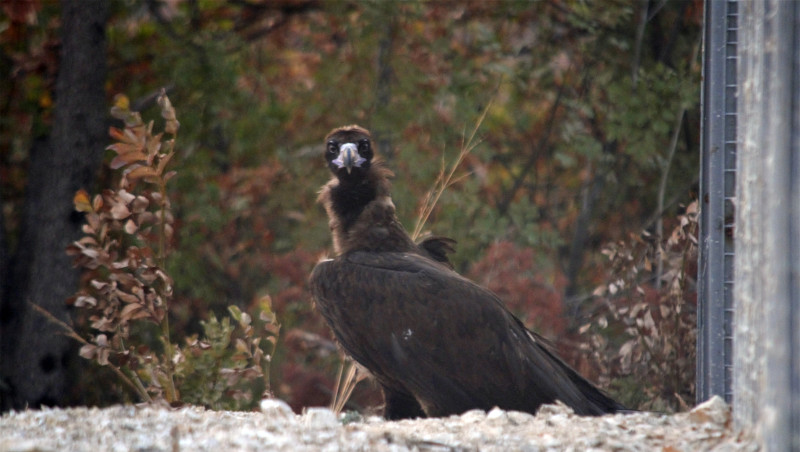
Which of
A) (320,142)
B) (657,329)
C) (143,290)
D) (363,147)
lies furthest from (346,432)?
(320,142)

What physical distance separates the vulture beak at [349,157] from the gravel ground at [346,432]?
172 centimetres

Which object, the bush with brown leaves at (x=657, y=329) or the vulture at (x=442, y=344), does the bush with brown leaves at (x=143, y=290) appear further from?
the bush with brown leaves at (x=657, y=329)

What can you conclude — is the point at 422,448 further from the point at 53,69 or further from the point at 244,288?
the point at 244,288

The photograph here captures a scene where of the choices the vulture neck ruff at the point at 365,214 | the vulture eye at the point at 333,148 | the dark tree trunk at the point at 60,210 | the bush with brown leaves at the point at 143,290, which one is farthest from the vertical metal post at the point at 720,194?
the dark tree trunk at the point at 60,210

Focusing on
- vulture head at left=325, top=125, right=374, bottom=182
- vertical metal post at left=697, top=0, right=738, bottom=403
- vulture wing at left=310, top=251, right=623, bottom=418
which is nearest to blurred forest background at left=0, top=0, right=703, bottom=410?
vulture head at left=325, top=125, right=374, bottom=182

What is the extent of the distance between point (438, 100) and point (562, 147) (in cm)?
118

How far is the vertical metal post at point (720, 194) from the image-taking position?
328cm

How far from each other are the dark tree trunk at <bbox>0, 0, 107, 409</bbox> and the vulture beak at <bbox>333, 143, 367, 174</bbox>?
2.36 meters

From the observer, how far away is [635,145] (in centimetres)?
707

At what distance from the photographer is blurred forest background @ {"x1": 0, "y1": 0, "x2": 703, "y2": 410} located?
6.65 m

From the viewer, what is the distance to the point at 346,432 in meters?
3.01

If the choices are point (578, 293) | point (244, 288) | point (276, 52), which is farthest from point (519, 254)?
point (276, 52)

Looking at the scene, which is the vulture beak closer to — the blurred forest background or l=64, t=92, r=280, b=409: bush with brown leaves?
l=64, t=92, r=280, b=409: bush with brown leaves

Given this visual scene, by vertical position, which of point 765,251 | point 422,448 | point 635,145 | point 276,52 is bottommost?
point 422,448
